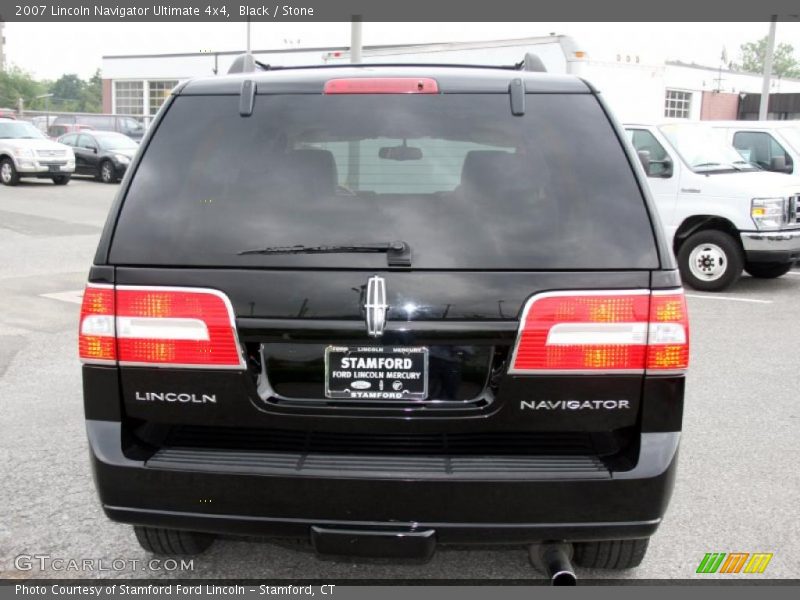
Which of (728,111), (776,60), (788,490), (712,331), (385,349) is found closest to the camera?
(385,349)

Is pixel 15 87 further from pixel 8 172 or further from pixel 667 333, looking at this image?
pixel 667 333

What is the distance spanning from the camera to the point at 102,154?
25781 mm

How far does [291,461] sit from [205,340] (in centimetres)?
46

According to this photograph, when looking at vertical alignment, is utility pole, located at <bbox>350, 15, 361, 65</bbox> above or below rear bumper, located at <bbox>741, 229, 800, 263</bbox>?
above

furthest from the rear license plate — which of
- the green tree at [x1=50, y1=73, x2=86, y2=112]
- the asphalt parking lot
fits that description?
the green tree at [x1=50, y1=73, x2=86, y2=112]

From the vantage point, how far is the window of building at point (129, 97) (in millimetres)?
56500

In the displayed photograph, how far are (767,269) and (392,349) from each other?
30.7 ft

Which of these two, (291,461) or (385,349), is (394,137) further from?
(291,461)

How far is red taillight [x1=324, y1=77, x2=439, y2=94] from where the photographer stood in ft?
9.33

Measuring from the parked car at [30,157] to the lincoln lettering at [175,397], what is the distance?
22883mm

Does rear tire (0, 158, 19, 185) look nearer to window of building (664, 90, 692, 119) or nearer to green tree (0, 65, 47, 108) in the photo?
window of building (664, 90, 692, 119)

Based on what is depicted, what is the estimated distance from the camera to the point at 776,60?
124m

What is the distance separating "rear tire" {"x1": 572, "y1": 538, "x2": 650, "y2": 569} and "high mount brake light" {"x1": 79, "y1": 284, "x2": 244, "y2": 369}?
1.53 metres

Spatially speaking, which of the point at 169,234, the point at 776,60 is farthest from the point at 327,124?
the point at 776,60
